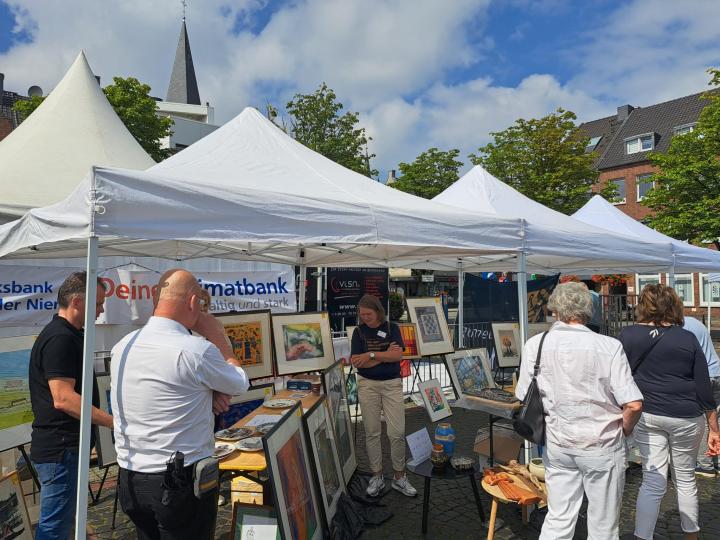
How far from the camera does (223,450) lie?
2.81m

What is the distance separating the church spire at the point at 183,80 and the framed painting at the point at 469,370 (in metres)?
47.6

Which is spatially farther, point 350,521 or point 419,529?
point 419,529

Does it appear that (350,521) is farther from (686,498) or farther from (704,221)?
(704,221)

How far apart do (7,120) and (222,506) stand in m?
26.0

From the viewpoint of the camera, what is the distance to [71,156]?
623 cm

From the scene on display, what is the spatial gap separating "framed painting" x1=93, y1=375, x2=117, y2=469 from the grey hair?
320 centimetres

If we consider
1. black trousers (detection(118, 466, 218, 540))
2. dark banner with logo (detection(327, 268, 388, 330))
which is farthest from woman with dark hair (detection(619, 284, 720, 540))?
dark banner with logo (detection(327, 268, 388, 330))

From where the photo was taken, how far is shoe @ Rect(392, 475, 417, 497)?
12.9 ft

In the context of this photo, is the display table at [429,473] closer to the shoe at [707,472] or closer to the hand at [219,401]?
the hand at [219,401]

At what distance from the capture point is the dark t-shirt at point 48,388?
2.41 meters

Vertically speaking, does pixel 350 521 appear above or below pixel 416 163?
below

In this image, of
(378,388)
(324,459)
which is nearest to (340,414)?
(378,388)

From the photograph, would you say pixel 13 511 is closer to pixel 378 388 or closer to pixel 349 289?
pixel 378 388

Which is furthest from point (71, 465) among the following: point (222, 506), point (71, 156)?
point (71, 156)
